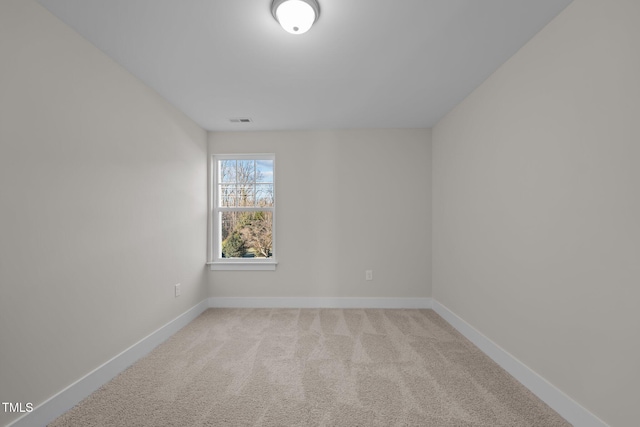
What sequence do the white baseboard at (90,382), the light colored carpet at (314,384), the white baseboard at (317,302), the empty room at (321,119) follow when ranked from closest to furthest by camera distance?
the empty room at (321,119) < the white baseboard at (90,382) < the light colored carpet at (314,384) < the white baseboard at (317,302)

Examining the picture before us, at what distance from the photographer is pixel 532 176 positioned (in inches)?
73.4

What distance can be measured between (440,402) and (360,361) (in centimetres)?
67

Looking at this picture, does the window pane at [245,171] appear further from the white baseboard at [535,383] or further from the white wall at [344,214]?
the white baseboard at [535,383]

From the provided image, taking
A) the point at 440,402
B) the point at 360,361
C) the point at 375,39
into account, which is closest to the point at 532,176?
the point at 375,39

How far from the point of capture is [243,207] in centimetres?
377

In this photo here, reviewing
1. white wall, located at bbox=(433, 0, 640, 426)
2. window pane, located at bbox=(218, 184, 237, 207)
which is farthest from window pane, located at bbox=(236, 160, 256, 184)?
white wall, located at bbox=(433, 0, 640, 426)

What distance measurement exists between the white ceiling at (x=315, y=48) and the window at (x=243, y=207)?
984 millimetres

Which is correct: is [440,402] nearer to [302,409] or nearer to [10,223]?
[302,409]

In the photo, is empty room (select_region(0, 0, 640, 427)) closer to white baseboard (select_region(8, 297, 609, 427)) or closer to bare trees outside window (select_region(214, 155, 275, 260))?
white baseboard (select_region(8, 297, 609, 427))

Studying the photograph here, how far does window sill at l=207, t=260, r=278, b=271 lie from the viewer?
12.0 ft

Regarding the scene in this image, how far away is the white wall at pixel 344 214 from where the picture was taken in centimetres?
365

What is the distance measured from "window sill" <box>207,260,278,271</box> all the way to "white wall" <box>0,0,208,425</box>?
966 mm

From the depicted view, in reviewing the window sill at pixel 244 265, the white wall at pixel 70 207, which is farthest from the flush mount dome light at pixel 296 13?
the window sill at pixel 244 265

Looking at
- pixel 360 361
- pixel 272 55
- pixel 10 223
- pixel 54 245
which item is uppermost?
pixel 272 55
